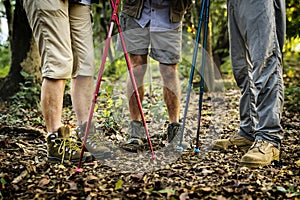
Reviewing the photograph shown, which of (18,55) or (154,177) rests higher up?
(18,55)

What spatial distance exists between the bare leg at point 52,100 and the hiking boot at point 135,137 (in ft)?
2.52

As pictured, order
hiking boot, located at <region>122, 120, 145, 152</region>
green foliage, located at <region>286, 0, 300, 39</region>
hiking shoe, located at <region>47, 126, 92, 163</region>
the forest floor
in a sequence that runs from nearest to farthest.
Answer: the forest floor, hiking shoe, located at <region>47, 126, 92, 163</region>, hiking boot, located at <region>122, 120, 145, 152</region>, green foliage, located at <region>286, 0, 300, 39</region>

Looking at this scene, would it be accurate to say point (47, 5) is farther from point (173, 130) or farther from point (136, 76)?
point (173, 130)

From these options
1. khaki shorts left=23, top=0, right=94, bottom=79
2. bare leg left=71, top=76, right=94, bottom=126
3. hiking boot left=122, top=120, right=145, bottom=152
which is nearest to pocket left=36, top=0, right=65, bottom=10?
khaki shorts left=23, top=0, right=94, bottom=79

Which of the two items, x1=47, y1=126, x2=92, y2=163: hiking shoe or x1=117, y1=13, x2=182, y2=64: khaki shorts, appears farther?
x1=117, y1=13, x2=182, y2=64: khaki shorts

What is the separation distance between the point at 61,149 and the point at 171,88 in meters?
1.30

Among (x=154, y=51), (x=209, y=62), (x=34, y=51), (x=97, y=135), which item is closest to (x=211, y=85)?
(x=209, y=62)

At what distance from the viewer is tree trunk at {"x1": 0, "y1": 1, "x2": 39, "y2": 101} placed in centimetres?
601

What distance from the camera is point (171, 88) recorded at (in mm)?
4109

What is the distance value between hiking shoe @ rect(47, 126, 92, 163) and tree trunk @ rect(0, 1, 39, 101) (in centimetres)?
287

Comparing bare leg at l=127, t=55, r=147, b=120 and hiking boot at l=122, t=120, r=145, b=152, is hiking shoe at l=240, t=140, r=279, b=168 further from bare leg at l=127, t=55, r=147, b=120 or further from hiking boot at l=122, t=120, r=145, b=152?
bare leg at l=127, t=55, r=147, b=120

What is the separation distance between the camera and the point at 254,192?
112 inches

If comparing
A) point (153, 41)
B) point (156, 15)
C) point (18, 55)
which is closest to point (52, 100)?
point (153, 41)

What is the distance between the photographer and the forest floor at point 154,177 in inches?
110
